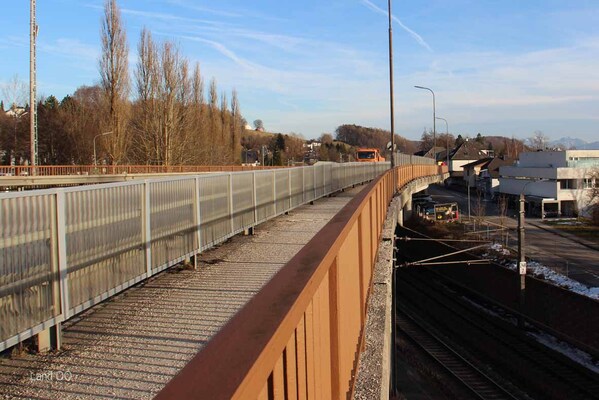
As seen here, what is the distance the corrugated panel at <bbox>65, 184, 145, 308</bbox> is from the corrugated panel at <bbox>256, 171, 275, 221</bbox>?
264 inches

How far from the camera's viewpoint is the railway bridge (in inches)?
65.9

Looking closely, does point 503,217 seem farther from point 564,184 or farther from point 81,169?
point 81,169

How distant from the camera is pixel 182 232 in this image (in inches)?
370

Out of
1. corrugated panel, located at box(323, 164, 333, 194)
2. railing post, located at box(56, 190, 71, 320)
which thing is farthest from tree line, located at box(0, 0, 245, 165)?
railing post, located at box(56, 190, 71, 320)

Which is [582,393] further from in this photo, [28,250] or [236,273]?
[28,250]

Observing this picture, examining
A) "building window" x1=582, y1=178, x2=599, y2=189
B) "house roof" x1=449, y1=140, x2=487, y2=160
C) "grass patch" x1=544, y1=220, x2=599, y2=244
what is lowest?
"grass patch" x1=544, y1=220, x2=599, y2=244

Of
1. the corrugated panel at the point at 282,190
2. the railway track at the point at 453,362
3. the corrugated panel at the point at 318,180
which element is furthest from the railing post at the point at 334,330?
the corrugated panel at the point at 318,180

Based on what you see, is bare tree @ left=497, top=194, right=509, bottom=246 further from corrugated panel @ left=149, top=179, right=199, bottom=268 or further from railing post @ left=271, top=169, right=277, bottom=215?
corrugated panel @ left=149, top=179, right=199, bottom=268

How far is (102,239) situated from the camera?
6684 millimetres

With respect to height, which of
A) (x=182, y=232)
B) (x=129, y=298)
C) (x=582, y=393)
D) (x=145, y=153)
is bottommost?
(x=582, y=393)

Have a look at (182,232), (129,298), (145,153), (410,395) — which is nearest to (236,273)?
(182,232)

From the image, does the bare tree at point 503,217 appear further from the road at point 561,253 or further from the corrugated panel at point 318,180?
the corrugated panel at point 318,180

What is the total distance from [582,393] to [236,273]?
17491 mm

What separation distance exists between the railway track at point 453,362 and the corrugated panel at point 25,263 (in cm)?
1832
